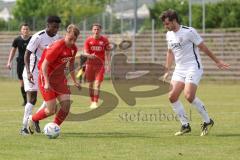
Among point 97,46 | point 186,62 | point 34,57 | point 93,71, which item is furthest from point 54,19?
point 93,71

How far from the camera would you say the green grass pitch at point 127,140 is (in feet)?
37.0

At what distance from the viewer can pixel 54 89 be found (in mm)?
13867

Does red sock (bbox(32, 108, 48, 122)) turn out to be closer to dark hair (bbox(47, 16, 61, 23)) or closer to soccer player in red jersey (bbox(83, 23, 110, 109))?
dark hair (bbox(47, 16, 61, 23))

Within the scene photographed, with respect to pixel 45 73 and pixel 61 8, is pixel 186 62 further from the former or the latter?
pixel 61 8

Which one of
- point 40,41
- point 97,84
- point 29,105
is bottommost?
point 97,84

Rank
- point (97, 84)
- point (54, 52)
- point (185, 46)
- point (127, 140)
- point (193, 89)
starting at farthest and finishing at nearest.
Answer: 1. point (97, 84)
2. point (185, 46)
3. point (193, 89)
4. point (54, 52)
5. point (127, 140)

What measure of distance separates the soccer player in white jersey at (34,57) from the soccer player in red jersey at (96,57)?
719cm

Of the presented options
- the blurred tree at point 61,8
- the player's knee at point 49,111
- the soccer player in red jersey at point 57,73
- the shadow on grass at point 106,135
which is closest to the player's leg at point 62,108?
the soccer player in red jersey at point 57,73

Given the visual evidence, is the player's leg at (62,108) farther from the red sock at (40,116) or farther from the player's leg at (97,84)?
the player's leg at (97,84)

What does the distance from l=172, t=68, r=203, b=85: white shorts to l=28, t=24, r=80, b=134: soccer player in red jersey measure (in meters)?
2.02

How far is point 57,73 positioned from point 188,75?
243cm

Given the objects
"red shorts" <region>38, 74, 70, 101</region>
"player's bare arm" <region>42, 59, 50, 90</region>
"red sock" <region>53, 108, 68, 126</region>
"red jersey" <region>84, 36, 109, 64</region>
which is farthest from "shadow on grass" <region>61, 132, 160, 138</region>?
"red jersey" <region>84, 36, 109, 64</region>

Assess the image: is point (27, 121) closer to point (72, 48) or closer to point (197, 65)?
point (72, 48)

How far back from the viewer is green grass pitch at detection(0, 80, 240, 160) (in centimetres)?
1127
